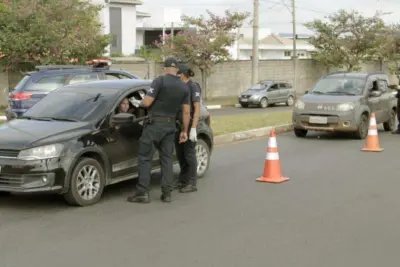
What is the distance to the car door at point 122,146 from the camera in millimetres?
7707

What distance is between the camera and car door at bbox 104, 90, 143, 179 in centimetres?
771

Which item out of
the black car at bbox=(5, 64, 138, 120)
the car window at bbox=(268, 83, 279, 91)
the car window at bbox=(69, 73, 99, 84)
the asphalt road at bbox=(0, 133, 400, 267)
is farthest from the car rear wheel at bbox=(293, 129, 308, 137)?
the car window at bbox=(268, 83, 279, 91)

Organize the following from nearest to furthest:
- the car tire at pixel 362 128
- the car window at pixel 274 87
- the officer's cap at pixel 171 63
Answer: the officer's cap at pixel 171 63, the car tire at pixel 362 128, the car window at pixel 274 87

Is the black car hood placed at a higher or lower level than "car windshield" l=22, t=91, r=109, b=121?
lower

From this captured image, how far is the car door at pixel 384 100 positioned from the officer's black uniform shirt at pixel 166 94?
30.8 ft

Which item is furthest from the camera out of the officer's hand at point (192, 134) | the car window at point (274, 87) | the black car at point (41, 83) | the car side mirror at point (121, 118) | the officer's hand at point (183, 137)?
the car window at point (274, 87)

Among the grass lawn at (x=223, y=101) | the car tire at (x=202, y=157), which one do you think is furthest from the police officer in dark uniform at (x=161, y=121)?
the grass lawn at (x=223, y=101)

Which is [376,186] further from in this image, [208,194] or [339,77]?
[339,77]

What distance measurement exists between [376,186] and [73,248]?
487cm

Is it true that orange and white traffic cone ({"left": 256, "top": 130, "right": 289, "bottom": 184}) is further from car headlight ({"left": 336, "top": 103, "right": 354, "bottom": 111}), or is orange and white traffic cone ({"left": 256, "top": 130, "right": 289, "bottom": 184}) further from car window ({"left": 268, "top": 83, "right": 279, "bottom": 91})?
car window ({"left": 268, "top": 83, "right": 279, "bottom": 91})

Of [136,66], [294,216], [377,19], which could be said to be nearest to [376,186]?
[294,216]

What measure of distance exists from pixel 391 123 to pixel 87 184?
37.3ft

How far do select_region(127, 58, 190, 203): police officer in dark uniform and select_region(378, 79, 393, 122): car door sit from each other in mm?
9388

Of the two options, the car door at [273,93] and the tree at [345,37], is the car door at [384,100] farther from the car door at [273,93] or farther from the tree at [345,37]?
the tree at [345,37]
